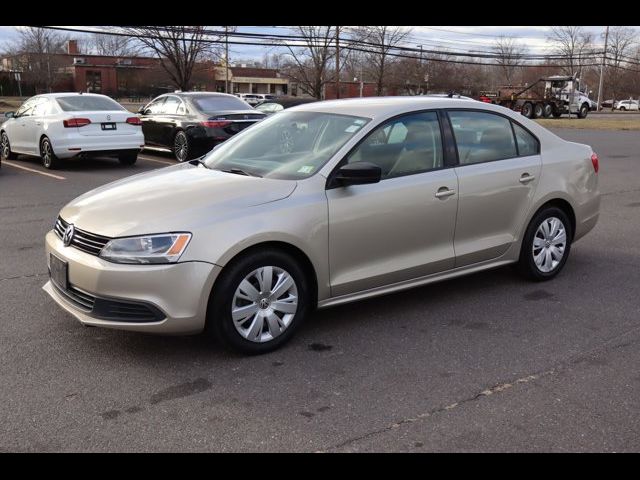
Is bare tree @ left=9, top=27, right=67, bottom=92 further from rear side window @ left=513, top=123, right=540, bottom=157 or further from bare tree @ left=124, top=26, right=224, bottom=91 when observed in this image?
rear side window @ left=513, top=123, right=540, bottom=157

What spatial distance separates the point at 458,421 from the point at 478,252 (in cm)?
211

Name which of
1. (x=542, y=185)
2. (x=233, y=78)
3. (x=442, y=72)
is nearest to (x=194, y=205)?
(x=542, y=185)

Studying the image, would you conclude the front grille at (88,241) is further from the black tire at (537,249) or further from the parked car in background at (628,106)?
the parked car in background at (628,106)

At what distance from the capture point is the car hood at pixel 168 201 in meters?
3.88

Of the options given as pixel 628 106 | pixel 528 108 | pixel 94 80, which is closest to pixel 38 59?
pixel 94 80

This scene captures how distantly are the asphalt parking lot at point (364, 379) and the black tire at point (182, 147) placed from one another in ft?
27.4

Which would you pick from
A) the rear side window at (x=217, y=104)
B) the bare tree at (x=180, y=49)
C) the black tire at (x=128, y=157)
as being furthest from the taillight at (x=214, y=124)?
the bare tree at (x=180, y=49)

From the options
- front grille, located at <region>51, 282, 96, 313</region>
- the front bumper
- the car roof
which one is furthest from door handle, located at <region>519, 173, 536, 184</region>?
front grille, located at <region>51, 282, 96, 313</region>

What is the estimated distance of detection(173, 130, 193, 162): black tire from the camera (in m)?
13.7

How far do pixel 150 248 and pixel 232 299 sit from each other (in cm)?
57

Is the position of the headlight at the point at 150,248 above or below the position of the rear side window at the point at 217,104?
below

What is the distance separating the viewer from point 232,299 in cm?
394
